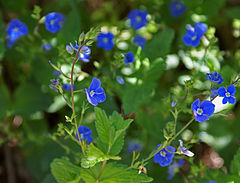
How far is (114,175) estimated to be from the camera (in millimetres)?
2217

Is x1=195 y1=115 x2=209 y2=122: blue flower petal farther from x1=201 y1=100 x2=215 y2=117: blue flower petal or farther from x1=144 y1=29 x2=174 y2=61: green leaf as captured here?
x1=144 y1=29 x2=174 y2=61: green leaf

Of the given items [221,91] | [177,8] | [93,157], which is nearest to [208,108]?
[221,91]

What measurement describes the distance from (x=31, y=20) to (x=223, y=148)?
255 cm

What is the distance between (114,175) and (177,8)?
2456 millimetres

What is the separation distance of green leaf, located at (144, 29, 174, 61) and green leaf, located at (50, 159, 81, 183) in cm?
121

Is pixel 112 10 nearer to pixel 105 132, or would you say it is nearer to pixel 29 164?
pixel 29 164

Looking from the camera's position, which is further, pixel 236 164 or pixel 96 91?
pixel 236 164

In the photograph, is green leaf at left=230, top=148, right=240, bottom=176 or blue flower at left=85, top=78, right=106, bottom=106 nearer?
blue flower at left=85, top=78, right=106, bottom=106

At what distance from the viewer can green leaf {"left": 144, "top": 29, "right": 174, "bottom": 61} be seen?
2.89 meters

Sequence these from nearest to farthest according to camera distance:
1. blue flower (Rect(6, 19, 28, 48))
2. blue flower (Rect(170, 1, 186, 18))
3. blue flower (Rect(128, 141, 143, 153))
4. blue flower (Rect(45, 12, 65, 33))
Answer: blue flower (Rect(45, 12, 65, 33)) < blue flower (Rect(6, 19, 28, 48)) < blue flower (Rect(128, 141, 143, 153)) < blue flower (Rect(170, 1, 186, 18))

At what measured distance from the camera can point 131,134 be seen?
12.0 ft

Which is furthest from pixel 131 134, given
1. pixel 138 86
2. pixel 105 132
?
pixel 105 132

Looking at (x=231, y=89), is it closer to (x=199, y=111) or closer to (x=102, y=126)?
(x=199, y=111)

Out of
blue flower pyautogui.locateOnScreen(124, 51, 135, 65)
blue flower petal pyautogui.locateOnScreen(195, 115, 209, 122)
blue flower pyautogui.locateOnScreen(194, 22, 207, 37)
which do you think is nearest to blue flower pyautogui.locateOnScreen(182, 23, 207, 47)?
blue flower pyautogui.locateOnScreen(194, 22, 207, 37)
